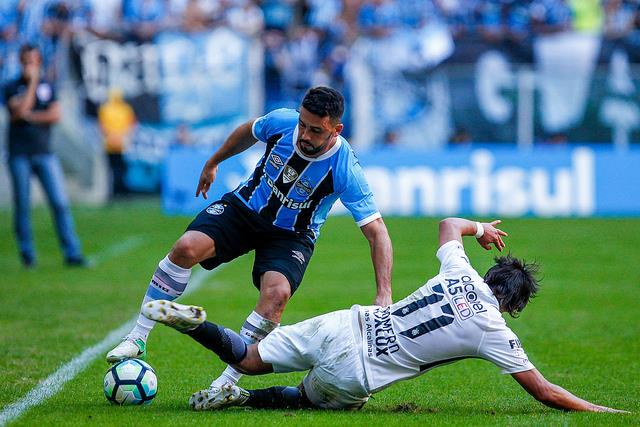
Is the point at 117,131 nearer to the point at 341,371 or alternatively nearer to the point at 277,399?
the point at 277,399

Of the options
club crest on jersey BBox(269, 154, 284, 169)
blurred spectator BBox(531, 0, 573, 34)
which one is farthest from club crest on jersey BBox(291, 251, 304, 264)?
blurred spectator BBox(531, 0, 573, 34)

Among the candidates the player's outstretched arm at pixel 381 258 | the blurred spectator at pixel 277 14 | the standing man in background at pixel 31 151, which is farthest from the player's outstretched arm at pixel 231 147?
the blurred spectator at pixel 277 14

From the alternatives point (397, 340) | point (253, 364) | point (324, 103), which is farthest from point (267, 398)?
point (324, 103)

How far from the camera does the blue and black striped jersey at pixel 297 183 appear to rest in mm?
7062

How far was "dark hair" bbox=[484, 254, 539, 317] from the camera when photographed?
20.3 feet

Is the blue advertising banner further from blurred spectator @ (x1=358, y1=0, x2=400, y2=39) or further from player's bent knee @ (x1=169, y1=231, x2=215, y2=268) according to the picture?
player's bent knee @ (x1=169, y1=231, x2=215, y2=268)

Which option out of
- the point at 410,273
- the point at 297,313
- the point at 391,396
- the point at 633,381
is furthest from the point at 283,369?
the point at 410,273

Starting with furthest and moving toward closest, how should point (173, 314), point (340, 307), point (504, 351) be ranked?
point (340, 307) < point (504, 351) < point (173, 314)

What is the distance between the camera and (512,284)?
20.3 feet

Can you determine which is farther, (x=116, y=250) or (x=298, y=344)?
(x=116, y=250)

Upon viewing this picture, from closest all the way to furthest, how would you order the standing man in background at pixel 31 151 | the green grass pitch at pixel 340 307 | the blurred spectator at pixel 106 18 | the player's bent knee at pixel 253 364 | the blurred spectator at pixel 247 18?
the green grass pitch at pixel 340 307 → the player's bent knee at pixel 253 364 → the standing man in background at pixel 31 151 → the blurred spectator at pixel 247 18 → the blurred spectator at pixel 106 18

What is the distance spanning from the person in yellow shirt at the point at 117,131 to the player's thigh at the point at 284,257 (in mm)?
19705

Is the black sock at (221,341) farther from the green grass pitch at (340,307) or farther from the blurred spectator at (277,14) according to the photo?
the blurred spectator at (277,14)

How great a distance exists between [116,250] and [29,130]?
2.92 m
